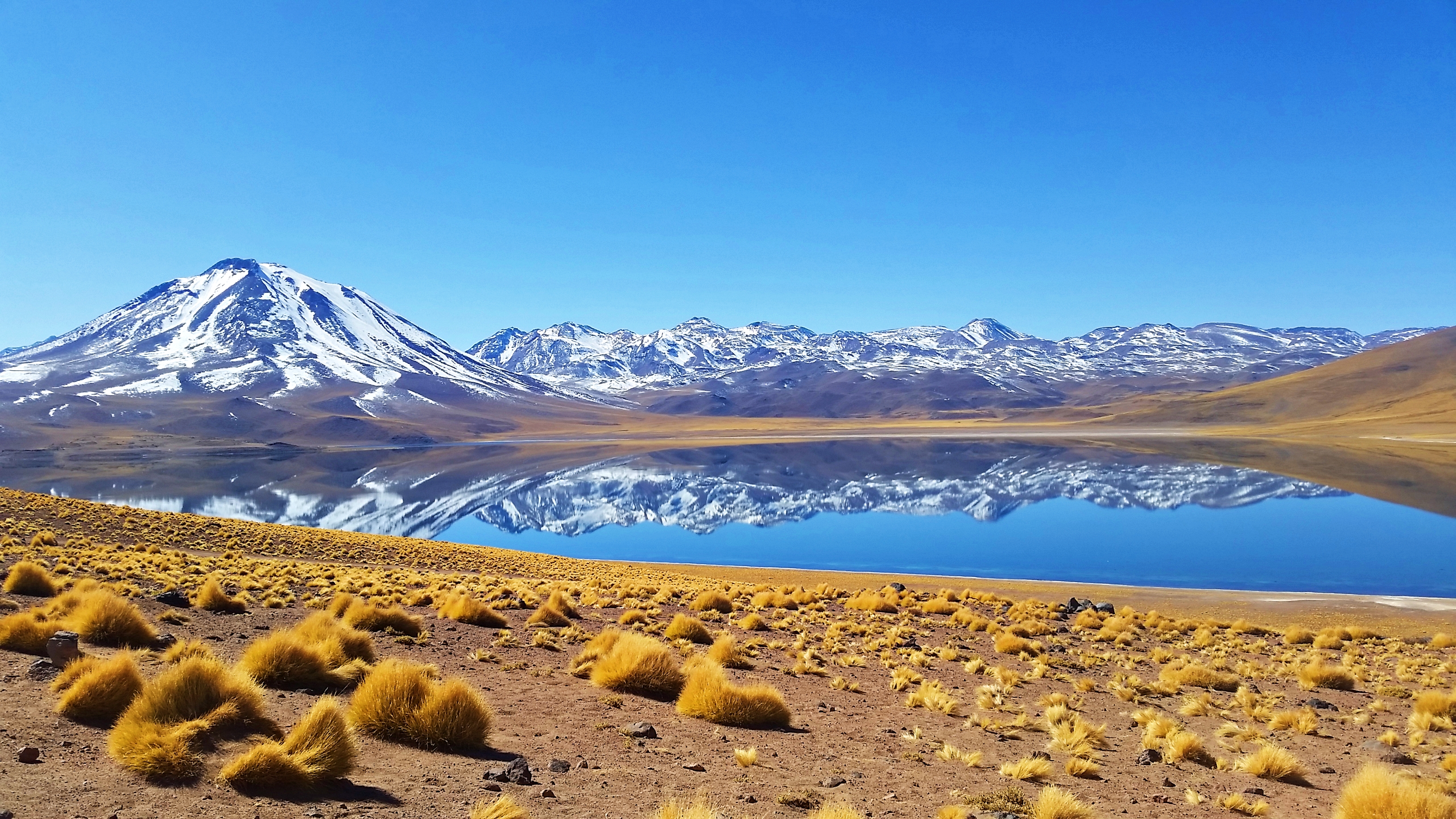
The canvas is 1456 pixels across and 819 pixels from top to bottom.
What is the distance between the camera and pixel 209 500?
54.9m

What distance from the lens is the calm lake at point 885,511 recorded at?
32469 millimetres

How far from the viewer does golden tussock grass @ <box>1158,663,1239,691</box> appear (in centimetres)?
1162

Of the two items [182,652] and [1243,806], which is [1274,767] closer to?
[1243,806]

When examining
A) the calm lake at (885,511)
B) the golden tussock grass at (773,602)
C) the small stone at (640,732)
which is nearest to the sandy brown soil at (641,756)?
the small stone at (640,732)

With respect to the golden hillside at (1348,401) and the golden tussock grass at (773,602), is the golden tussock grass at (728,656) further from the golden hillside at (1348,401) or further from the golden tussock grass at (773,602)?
the golden hillside at (1348,401)

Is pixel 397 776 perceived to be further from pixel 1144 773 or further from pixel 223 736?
pixel 1144 773

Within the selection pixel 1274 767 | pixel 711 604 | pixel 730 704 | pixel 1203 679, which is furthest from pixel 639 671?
pixel 1203 679

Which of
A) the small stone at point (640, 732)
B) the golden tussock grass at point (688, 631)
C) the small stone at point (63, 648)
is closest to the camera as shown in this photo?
the small stone at point (63, 648)

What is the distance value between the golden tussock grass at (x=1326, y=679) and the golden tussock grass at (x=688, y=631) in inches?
350

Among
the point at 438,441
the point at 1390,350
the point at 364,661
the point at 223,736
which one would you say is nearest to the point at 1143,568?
the point at 364,661

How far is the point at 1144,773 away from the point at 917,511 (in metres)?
43.9

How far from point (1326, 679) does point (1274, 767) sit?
562 cm

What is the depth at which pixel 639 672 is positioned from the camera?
8.98 m

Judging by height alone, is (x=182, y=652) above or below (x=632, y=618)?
above
